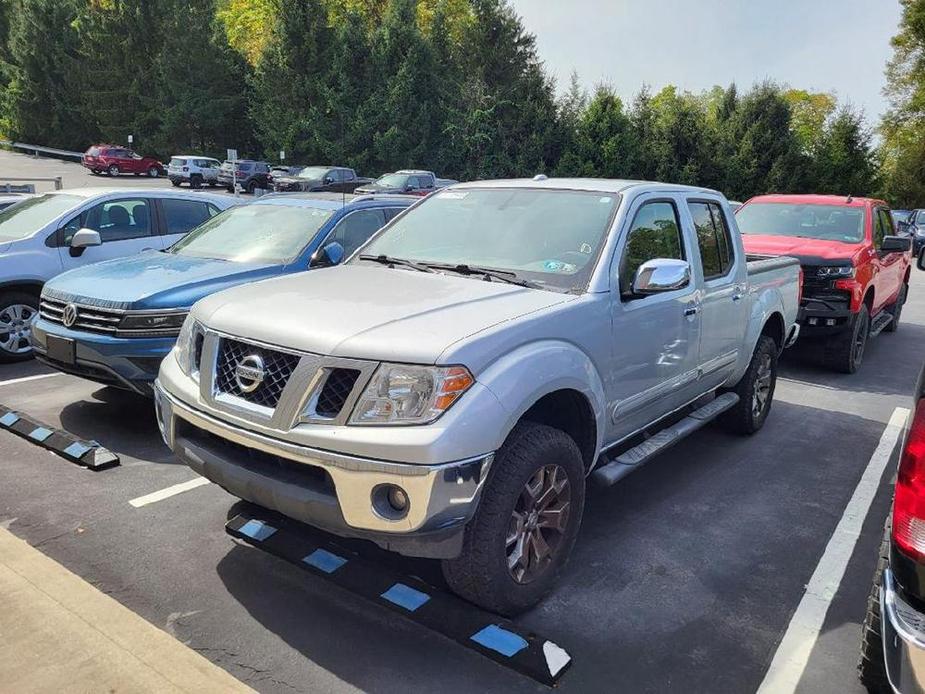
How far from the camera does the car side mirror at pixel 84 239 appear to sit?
6.84 m

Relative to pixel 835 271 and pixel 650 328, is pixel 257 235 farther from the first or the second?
pixel 835 271

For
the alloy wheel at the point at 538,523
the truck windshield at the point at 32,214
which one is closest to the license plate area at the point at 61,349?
the truck windshield at the point at 32,214

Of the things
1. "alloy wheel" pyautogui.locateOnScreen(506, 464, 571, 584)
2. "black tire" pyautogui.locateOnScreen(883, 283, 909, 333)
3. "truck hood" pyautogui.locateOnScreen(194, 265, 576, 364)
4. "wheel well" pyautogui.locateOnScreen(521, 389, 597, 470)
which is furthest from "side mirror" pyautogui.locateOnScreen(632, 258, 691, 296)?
"black tire" pyautogui.locateOnScreen(883, 283, 909, 333)

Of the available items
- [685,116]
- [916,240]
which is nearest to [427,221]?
[916,240]

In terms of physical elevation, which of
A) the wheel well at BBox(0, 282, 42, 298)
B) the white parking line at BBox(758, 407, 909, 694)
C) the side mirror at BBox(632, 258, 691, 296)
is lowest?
the white parking line at BBox(758, 407, 909, 694)

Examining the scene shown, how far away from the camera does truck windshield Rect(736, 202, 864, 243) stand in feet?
28.4

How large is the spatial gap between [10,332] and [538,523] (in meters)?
6.05

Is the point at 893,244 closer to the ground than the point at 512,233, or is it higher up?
closer to the ground

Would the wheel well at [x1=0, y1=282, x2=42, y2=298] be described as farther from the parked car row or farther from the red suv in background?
the red suv in background

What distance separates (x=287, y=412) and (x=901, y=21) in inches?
2068

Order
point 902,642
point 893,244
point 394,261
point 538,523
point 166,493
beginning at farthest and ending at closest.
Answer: point 893,244 → point 166,493 → point 394,261 → point 538,523 → point 902,642

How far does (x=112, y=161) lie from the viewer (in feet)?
123

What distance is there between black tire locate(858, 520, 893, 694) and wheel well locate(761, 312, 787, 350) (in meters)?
3.52

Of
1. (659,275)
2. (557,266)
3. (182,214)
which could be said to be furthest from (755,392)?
(182,214)
